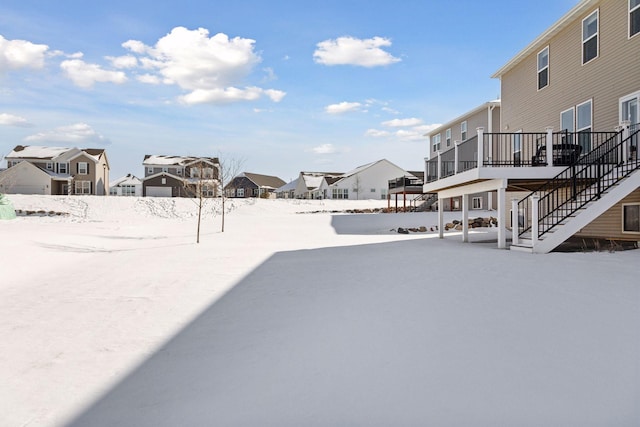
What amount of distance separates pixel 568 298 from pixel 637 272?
286 cm

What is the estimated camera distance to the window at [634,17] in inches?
Result: 509

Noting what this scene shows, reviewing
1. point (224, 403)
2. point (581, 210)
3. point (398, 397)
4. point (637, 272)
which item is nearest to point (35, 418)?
point (224, 403)

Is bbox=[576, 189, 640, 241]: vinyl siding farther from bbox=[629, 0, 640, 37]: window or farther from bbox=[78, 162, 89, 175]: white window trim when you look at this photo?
bbox=[78, 162, 89, 175]: white window trim

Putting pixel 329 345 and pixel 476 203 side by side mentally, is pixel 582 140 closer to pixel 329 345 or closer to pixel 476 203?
pixel 329 345

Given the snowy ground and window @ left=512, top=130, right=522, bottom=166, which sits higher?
window @ left=512, top=130, right=522, bottom=166

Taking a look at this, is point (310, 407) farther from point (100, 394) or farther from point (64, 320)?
point (64, 320)

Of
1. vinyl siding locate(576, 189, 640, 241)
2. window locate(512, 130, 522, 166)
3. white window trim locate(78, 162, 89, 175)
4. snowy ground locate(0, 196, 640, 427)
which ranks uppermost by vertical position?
white window trim locate(78, 162, 89, 175)

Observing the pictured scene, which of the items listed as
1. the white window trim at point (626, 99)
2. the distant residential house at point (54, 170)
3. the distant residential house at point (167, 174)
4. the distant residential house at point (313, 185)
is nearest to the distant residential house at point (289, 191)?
the distant residential house at point (313, 185)

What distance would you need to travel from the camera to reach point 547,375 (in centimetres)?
431

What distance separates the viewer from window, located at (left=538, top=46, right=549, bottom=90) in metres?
17.7

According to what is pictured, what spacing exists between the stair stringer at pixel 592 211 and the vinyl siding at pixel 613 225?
2556mm

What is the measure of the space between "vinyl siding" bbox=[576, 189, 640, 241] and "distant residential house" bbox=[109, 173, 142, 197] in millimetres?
70271

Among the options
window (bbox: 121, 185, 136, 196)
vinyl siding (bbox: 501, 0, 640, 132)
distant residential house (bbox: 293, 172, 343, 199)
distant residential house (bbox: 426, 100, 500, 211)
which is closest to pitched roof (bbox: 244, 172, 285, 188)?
distant residential house (bbox: 293, 172, 343, 199)

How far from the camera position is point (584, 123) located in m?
15.4
